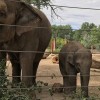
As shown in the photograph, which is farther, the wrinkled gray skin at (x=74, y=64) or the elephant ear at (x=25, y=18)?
the wrinkled gray skin at (x=74, y=64)

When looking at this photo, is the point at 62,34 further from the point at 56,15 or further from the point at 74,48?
the point at 56,15

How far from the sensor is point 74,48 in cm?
805

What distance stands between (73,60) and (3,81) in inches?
102

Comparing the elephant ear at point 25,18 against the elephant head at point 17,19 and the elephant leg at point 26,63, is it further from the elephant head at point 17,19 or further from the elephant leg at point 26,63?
the elephant leg at point 26,63


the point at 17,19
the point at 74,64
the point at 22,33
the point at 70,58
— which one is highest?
the point at 17,19

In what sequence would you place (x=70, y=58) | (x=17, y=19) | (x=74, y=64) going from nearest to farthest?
1. (x=17, y=19)
2. (x=74, y=64)
3. (x=70, y=58)

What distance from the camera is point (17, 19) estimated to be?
624cm

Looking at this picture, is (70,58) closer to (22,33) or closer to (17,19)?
(22,33)

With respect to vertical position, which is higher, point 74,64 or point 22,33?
point 22,33

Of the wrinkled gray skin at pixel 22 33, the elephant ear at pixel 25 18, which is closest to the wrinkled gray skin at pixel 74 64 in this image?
the wrinkled gray skin at pixel 22 33

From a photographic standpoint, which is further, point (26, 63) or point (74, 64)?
point (74, 64)

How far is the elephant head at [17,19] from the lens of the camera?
5.75 meters

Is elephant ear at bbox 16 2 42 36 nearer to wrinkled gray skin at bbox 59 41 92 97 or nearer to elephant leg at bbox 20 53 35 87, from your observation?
elephant leg at bbox 20 53 35 87

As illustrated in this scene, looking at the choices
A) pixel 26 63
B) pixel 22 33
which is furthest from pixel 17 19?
pixel 26 63
